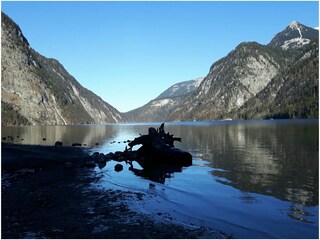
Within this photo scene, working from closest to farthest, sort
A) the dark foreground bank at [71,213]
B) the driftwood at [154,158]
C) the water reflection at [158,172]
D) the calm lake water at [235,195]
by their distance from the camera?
the dark foreground bank at [71,213] → the calm lake water at [235,195] → the water reflection at [158,172] → the driftwood at [154,158]

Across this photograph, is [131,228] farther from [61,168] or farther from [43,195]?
[61,168]

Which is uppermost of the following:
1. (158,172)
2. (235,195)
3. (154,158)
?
(154,158)

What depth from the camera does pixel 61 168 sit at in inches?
1457

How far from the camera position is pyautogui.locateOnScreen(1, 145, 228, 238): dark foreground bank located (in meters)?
15.5

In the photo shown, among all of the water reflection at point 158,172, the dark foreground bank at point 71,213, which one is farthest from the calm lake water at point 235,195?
the dark foreground bank at point 71,213

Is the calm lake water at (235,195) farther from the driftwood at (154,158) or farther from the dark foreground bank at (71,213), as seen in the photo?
the dark foreground bank at (71,213)

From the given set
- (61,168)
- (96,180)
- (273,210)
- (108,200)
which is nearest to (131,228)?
(108,200)

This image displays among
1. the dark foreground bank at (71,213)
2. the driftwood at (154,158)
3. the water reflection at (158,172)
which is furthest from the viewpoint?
the driftwood at (154,158)

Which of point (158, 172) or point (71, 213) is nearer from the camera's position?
point (71, 213)

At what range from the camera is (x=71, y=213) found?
61.5 feet

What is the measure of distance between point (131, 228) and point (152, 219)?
6.78 ft

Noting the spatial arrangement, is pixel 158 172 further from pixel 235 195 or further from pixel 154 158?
pixel 235 195

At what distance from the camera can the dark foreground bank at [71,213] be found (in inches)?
611

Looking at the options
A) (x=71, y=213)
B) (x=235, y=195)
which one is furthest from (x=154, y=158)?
(x=71, y=213)
